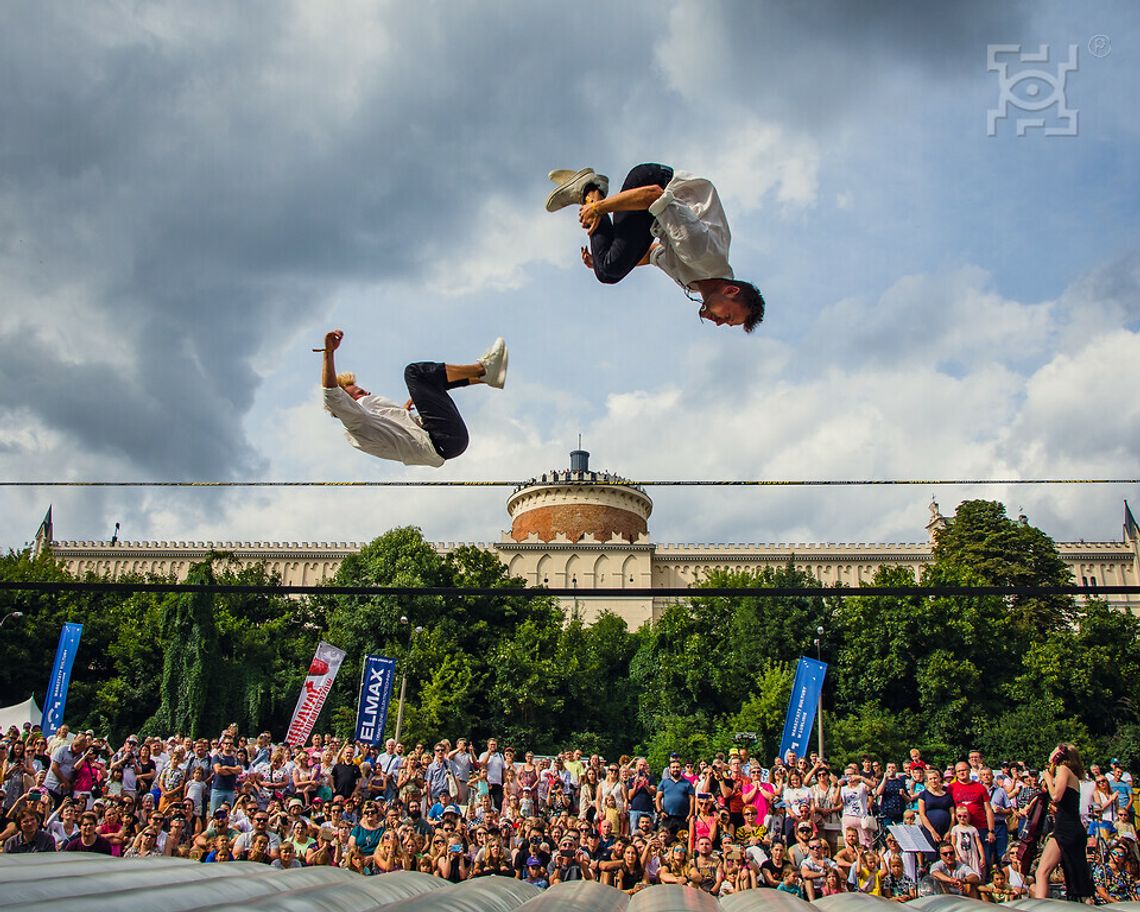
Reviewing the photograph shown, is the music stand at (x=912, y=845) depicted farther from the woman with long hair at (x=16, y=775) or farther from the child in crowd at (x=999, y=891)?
the woman with long hair at (x=16, y=775)

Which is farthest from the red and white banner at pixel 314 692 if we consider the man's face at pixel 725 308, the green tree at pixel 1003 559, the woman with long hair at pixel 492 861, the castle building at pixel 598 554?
the castle building at pixel 598 554

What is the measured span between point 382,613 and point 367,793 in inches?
1089

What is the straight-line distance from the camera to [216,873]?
255 inches

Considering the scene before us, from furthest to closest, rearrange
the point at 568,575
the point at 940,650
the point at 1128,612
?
the point at 568,575, the point at 1128,612, the point at 940,650

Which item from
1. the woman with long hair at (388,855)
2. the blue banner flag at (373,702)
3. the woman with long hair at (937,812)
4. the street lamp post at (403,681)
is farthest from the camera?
the street lamp post at (403,681)

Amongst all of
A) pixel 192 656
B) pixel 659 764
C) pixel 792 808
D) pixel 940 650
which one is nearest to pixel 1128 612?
pixel 940 650

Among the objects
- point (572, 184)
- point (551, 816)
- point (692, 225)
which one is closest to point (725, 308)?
point (692, 225)

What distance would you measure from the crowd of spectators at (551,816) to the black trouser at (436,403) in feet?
19.9

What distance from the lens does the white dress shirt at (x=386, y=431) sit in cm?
676

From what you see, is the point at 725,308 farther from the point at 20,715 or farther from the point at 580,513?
the point at 580,513

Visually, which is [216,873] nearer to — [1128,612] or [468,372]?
[468,372]

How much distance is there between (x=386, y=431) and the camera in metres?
6.86

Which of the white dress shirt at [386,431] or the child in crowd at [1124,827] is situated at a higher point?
the white dress shirt at [386,431]

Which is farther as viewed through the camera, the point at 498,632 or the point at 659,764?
the point at 498,632
